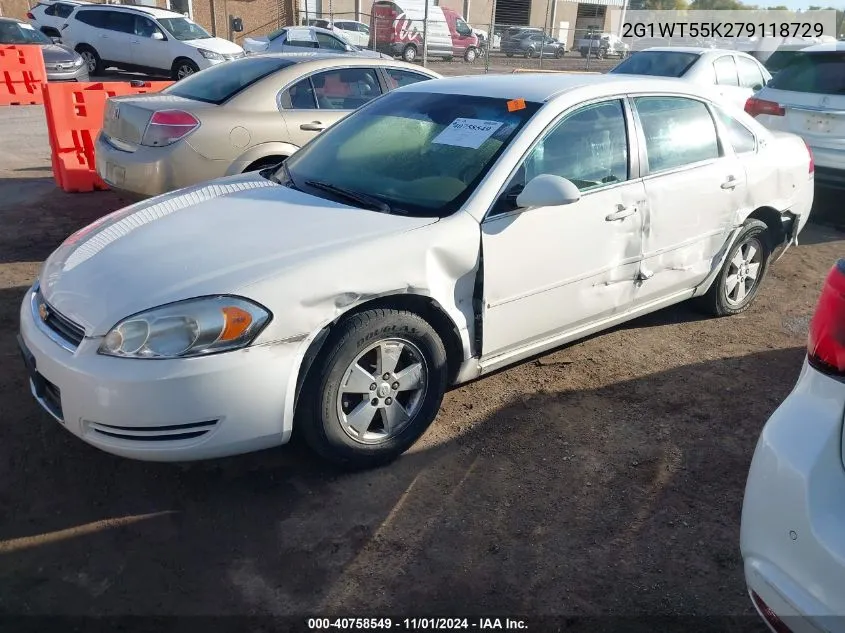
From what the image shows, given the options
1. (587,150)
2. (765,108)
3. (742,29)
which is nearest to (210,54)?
(765,108)

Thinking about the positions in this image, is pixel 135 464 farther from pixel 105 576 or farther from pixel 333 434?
pixel 333 434

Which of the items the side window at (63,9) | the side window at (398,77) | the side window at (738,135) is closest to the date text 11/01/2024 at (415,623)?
the side window at (738,135)

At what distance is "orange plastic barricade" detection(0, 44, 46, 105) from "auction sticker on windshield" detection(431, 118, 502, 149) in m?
12.8

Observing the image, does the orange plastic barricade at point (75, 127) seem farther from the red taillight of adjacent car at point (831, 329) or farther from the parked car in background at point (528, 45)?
the parked car in background at point (528, 45)

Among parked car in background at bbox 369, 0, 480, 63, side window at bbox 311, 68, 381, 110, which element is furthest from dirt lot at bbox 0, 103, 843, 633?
parked car in background at bbox 369, 0, 480, 63

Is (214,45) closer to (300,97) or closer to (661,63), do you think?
(661,63)

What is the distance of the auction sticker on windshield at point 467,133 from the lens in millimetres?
3449

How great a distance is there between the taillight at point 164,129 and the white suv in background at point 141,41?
12788 millimetres

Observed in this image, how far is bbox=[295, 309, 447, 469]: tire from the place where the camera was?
285 cm

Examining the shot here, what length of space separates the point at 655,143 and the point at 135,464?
3.19 metres

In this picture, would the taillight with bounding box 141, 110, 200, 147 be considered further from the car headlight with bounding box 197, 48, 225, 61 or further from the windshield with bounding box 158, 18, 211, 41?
the windshield with bounding box 158, 18, 211, 41

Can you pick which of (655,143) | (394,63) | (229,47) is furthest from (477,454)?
(229,47)

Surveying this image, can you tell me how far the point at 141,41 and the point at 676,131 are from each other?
1689cm

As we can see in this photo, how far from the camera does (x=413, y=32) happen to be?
28.4 m
